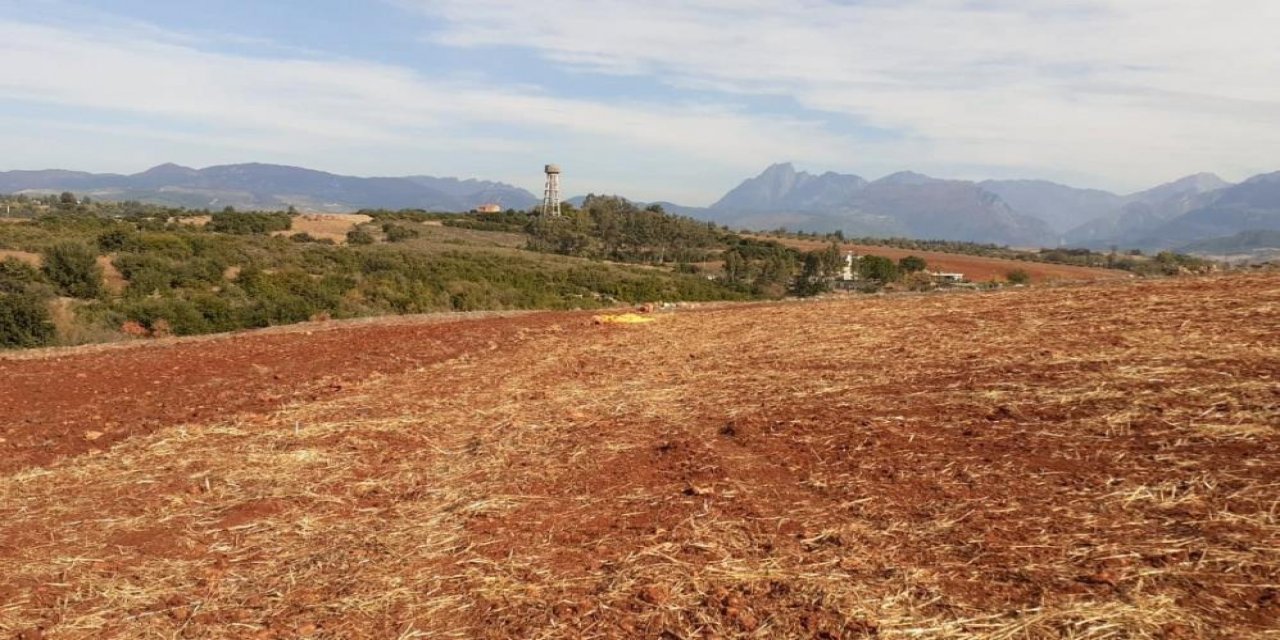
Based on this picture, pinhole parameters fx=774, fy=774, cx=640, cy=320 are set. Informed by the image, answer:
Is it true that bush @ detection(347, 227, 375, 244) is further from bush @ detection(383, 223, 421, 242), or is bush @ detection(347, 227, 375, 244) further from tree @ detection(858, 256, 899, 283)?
tree @ detection(858, 256, 899, 283)

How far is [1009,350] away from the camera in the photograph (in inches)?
301

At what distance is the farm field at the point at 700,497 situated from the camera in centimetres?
321

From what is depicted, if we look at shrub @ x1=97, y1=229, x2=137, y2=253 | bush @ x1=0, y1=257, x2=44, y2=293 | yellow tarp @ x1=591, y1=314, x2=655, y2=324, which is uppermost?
shrub @ x1=97, y1=229, x2=137, y2=253

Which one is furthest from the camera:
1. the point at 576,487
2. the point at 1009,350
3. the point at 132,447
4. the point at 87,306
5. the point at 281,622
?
Answer: the point at 87,306

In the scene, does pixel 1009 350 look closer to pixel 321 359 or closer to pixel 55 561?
pixel 55 561

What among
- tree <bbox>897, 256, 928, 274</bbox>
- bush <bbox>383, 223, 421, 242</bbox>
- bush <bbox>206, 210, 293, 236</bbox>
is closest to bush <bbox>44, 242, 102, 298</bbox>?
bush <bbox>206, 210, 293, 236</bbox>

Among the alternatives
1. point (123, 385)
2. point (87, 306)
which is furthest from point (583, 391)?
point (87, 306)

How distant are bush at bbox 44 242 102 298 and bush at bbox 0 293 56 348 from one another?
27.9 ft

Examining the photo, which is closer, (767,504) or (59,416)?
(767,504)

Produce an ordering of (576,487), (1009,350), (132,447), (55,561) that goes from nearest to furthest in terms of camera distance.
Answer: (55,561) < (576,487) < (132,447) < (1009,350)

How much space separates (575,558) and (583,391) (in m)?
4.07

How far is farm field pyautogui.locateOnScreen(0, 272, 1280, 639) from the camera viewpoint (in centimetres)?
321

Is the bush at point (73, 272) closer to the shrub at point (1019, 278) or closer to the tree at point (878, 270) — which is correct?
the shrub at point (1019, 278)

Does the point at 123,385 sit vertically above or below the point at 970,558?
below
